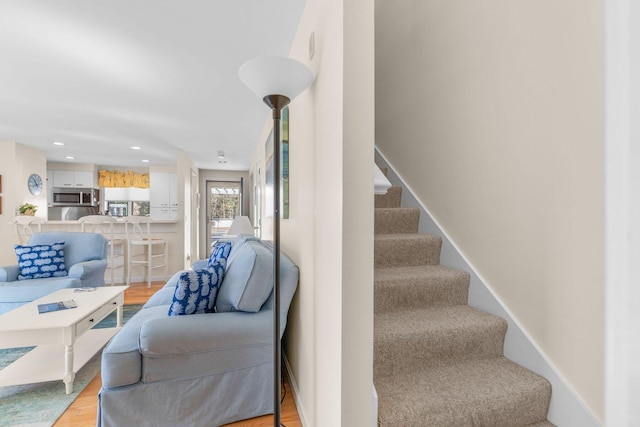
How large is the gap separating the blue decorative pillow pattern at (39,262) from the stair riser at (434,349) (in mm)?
3864

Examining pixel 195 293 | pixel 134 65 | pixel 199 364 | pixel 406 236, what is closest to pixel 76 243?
pixel 134 65

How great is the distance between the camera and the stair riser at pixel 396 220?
224 cm

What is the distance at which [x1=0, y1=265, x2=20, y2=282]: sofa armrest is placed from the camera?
315 centimetres

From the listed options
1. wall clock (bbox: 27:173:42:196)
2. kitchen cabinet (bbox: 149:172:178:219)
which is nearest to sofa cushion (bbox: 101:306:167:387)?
wall clock (bbox: 27:173:42:196)

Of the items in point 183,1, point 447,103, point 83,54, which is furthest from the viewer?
point 83,54

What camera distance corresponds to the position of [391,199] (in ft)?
8.16

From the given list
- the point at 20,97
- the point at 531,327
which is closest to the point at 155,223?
the point at 20,97

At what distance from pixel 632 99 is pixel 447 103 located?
203 centimetres

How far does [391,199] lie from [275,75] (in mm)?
1565

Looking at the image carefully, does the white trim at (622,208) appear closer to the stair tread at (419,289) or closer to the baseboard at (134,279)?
the stair tread at (419,289)

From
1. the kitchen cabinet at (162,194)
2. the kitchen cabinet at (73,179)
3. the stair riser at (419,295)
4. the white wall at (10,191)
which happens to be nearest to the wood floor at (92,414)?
the stair riser at (419,295)

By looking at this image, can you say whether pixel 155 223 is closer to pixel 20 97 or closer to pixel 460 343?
pixel 20 97

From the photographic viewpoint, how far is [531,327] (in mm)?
1473

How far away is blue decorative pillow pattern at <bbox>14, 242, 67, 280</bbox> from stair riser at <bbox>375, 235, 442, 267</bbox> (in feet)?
12.2
